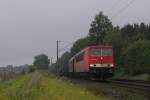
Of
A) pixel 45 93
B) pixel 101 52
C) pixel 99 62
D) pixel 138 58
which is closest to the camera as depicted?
pixel 45 93

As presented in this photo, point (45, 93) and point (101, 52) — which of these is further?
point (101, 52)

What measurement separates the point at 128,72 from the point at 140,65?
6.34m

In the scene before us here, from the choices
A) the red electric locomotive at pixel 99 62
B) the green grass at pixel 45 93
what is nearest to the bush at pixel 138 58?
the red electric locomotive at pixel 99 62

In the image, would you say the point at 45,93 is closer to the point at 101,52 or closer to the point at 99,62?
the point at 99,62

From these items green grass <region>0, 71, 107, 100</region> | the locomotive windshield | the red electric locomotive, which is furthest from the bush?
green grass <region>0, 71, 107, 100</region>

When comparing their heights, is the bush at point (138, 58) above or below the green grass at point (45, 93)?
above

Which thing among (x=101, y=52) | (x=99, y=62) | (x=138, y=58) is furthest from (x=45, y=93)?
(x=138, y=58)

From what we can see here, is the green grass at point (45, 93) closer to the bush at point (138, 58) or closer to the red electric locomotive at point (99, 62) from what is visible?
the red electric locomotive at point (99, 62)

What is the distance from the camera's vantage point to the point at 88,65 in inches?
1479

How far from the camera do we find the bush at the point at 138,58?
4828 cm

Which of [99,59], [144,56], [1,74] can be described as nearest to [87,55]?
[99,59]

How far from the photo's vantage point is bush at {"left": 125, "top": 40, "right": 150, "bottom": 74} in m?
48.3

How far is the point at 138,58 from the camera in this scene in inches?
1949

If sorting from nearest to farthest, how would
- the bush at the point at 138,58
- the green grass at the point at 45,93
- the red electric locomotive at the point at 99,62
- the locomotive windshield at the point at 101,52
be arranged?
the green grass at the point at 45,93
the red electric locomotive at the point at 99,62
the locomotive windshield at the point at 101,52
the bush at the point at 138,58
